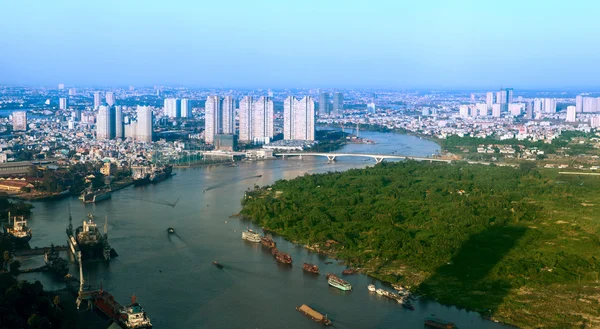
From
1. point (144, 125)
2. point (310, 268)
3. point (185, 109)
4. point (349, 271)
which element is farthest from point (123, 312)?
point (185, 109)

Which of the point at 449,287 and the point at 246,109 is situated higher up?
the point at 246,109

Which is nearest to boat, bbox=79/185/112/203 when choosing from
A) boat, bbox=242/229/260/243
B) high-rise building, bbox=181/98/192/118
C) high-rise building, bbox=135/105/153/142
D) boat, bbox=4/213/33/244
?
boat, bbox=4/213/33/244

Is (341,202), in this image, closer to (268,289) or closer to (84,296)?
(268,289)

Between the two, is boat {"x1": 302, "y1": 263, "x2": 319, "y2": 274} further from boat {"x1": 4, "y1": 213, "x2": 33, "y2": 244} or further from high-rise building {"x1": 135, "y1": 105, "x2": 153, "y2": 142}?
high-rise building {"x1": 135, "y1": 105, "x2": 153, "y2": 142}

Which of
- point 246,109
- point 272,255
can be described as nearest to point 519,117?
point 246,109

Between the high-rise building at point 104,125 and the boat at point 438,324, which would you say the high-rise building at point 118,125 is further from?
the boat at point 438,324
